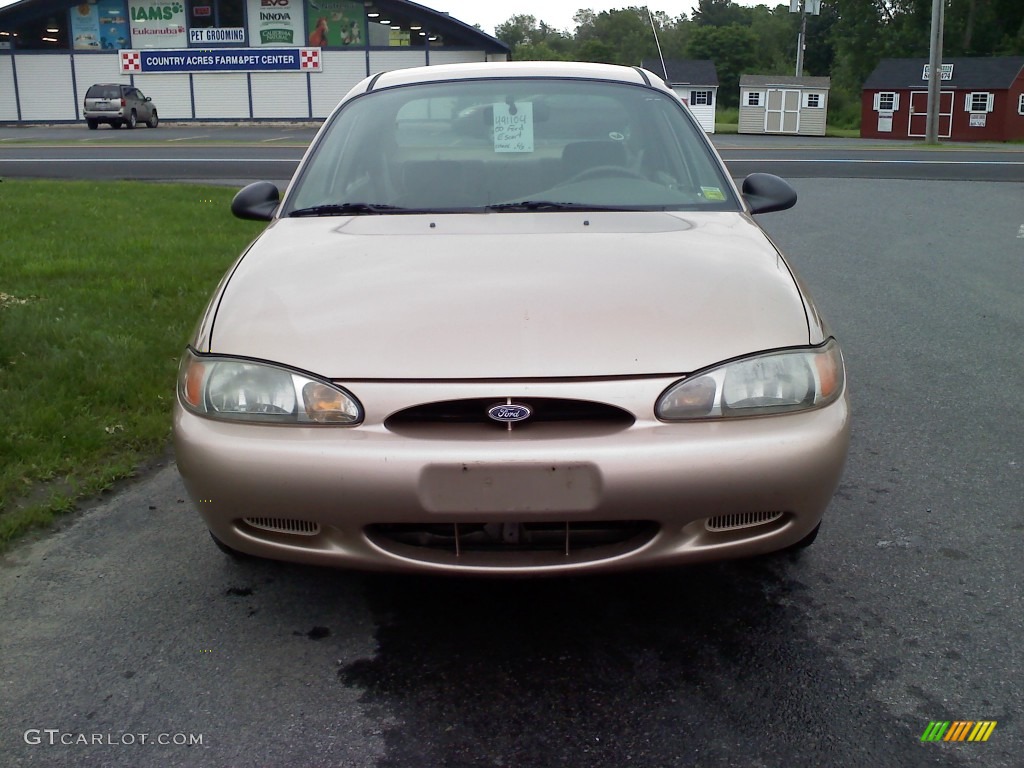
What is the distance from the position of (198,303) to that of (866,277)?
4.92m

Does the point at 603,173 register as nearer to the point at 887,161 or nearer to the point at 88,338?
the point at 88,338

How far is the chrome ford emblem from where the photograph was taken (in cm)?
241

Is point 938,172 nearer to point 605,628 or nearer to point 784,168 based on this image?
point 784,168

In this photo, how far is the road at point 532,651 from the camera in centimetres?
229

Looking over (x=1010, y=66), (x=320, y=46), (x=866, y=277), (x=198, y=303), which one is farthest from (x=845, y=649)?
(x=1010, y=66)

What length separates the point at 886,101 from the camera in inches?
2176

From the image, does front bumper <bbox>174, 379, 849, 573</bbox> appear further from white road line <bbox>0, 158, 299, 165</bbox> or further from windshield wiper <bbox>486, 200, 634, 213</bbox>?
white road line <bbox>0, 158, 299, 165</bbox>

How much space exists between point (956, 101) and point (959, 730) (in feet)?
194

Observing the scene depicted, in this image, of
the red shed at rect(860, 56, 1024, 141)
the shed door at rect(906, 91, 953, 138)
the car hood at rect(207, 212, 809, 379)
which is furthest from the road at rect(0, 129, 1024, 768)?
the red shed at rect(860, 56, 1024, 141)

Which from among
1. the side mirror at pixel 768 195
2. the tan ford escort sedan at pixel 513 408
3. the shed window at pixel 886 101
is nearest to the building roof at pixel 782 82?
the shed window at pixel 886 101

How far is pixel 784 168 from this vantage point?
18594 mm

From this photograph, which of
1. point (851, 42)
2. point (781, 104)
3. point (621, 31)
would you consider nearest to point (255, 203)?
point (781, 104)

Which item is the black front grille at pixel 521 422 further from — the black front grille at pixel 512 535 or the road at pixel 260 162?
the road at pixel 260 162

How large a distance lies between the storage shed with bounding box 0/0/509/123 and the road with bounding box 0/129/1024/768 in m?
44.9
